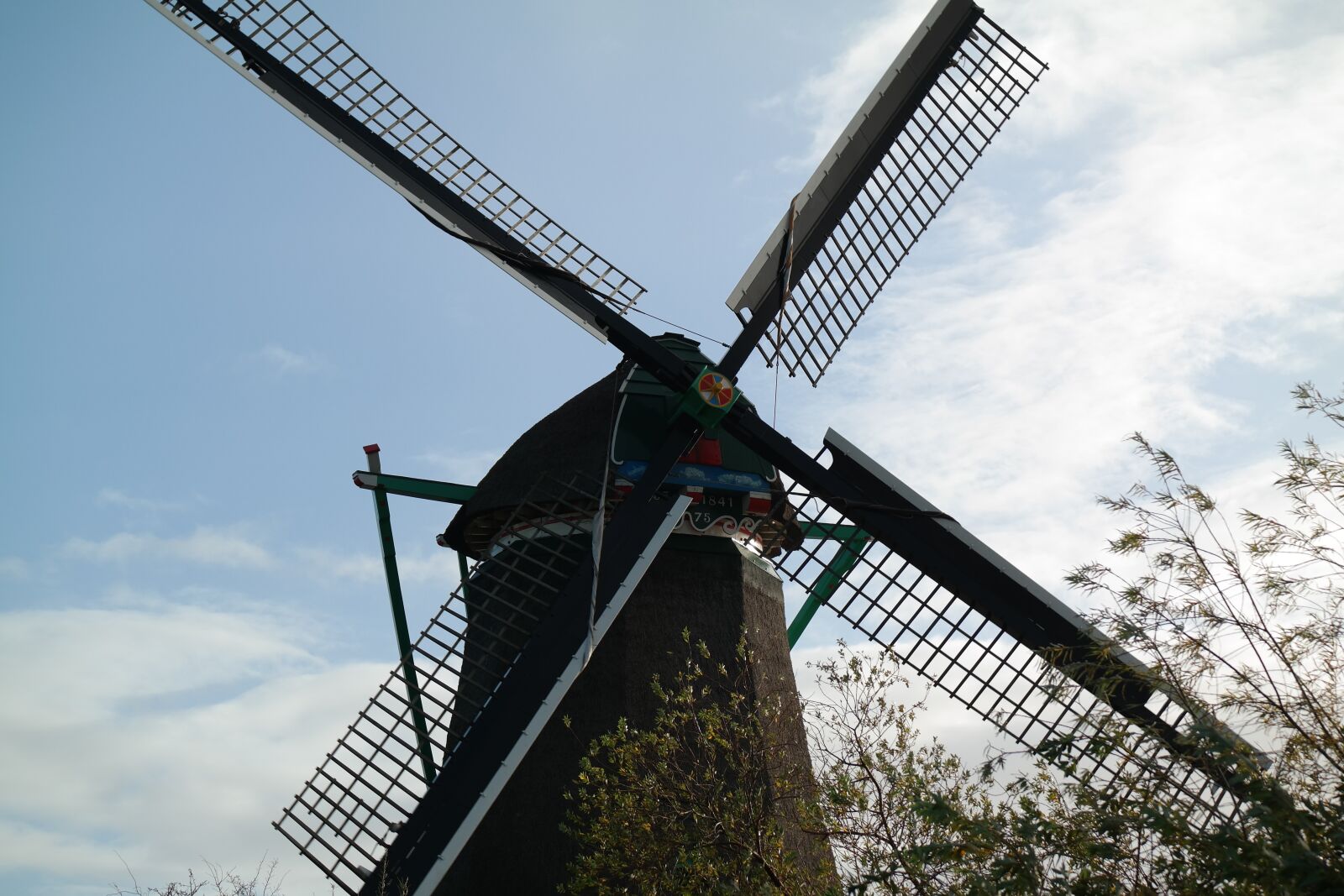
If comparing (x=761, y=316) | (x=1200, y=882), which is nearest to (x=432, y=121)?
(x=761, y=316)

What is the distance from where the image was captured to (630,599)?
802cm

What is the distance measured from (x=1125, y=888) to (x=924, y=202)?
7.29 m

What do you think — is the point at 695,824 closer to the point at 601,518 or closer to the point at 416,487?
the point at 601,518

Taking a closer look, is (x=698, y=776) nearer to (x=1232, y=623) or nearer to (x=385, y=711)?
(x=385, y=711)

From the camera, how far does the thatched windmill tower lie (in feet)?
24.0

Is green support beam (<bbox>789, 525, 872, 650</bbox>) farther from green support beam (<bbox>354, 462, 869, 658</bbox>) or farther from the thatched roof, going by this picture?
the thatched roof

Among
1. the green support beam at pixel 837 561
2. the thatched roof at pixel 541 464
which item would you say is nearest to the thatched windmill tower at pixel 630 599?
the thatched roof at pixel 541 464

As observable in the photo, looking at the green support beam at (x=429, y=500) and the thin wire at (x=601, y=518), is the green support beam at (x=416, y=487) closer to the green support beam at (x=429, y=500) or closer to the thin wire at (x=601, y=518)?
the green support beam at (x=429, y=500)

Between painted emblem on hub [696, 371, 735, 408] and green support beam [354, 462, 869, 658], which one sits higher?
painted emblem on hub [696, 371, 735, 408]

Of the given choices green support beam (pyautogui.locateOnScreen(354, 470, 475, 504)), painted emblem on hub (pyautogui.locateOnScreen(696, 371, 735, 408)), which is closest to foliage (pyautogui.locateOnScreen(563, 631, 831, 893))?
painted emblem on hub (pyautogui.locateOnScreen(696, 371, 735, 408))

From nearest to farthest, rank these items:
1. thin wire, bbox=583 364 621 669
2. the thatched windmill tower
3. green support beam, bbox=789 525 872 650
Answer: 1. thin wire, bbox=583 364 621 669
2. the thatched windmill tower
3. green support beam, bbox=789 525 872 650

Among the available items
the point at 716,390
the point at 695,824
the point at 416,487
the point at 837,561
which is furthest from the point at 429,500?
the point at 695,824

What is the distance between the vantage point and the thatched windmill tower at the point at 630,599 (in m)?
7.30

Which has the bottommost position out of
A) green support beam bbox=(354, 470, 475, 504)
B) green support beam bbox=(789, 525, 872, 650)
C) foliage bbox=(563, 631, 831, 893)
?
foliage bbox=(563, 631, 831, 893)
